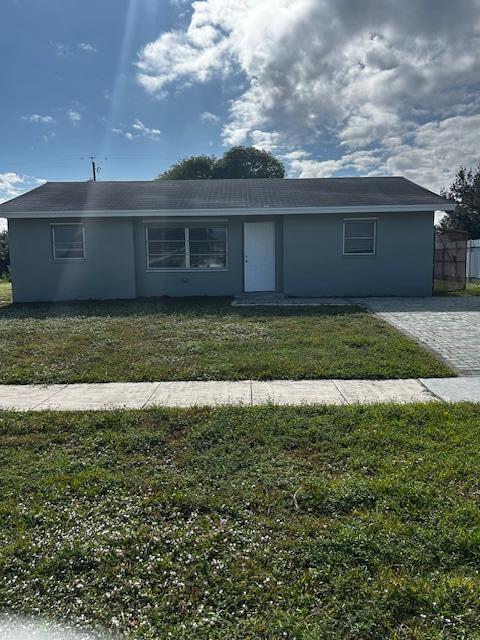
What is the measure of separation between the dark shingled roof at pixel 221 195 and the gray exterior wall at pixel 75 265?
664 millimetres

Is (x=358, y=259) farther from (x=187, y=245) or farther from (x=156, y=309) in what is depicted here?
(x=156, y=309)

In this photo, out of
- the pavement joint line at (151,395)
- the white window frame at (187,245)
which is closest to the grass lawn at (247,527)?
the pavement joint line at (151,395)

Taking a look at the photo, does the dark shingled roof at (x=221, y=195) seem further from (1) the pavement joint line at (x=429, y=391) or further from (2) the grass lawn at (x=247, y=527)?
(2) the grass lawn at (x=247, y=527)

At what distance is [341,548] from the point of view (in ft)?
8.50

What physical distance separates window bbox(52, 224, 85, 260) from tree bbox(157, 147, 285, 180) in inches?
1119

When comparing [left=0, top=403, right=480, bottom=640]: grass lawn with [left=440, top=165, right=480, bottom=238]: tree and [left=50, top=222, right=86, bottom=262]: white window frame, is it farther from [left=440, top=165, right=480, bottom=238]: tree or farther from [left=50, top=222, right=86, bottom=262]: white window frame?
[left=440, top=165, right=480, bottom=238]: tree

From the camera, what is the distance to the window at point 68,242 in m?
13.7

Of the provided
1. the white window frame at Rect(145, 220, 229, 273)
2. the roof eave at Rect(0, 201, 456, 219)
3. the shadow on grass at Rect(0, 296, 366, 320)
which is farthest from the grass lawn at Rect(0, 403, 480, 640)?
the white window frame at Rect(145, 220, 229, 273)

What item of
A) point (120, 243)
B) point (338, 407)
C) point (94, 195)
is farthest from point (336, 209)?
point (338, 407)

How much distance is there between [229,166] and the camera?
4072 cm

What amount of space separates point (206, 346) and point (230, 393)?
2.21m

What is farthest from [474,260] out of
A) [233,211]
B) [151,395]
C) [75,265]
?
[151,395]

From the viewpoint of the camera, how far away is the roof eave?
508 inches

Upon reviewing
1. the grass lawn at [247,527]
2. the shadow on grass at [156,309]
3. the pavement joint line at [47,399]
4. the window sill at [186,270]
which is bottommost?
the grass lawn at [247,527]
